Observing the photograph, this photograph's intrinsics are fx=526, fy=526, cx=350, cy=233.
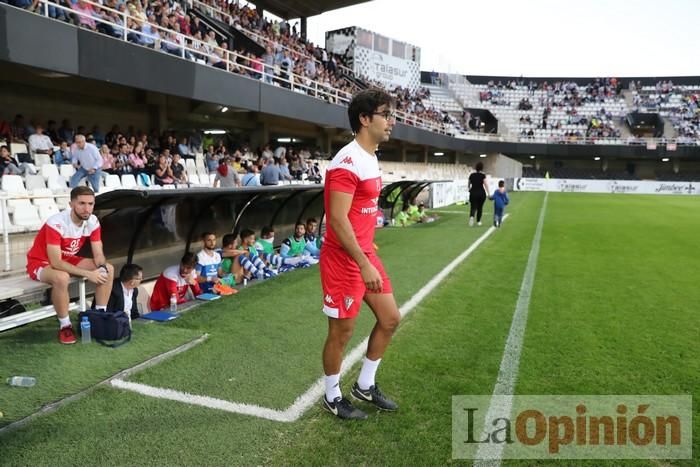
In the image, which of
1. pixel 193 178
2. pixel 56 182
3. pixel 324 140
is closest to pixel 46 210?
pixel 56 182

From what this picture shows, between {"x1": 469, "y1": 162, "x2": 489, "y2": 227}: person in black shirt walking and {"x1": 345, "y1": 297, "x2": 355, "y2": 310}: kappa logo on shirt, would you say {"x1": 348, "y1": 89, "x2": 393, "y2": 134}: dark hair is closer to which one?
{"x1": 345, "y1": 297, "x2": 355, "y2": 310}: kappa logo on shirt

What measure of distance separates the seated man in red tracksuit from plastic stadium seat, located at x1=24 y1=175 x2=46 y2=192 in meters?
4.62

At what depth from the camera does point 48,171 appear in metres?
10.1

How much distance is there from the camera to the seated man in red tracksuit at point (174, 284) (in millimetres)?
6539

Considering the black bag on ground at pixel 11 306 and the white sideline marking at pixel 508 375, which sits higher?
the black bag on ground at pixel 11 306

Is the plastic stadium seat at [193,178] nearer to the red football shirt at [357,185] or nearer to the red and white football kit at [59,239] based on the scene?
the red and white football kit at [59,239]

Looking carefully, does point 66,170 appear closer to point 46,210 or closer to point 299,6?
point 46,210

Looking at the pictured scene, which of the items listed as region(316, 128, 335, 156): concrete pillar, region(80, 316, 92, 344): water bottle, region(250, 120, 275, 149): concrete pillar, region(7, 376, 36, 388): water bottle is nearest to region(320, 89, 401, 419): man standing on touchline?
region(7, 376, 36, 388): water bottle

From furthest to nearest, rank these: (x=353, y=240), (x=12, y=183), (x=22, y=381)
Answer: (x=12, y=183)
(x=22, y=381)
(x=353, y=240)

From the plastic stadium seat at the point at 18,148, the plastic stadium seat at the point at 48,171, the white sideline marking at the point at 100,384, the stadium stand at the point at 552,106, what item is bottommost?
the white sideline marking at the point at 100,384

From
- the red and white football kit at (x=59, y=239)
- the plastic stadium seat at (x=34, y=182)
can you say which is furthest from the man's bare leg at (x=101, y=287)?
the plastic stadium seat at (x=34, y=182)
